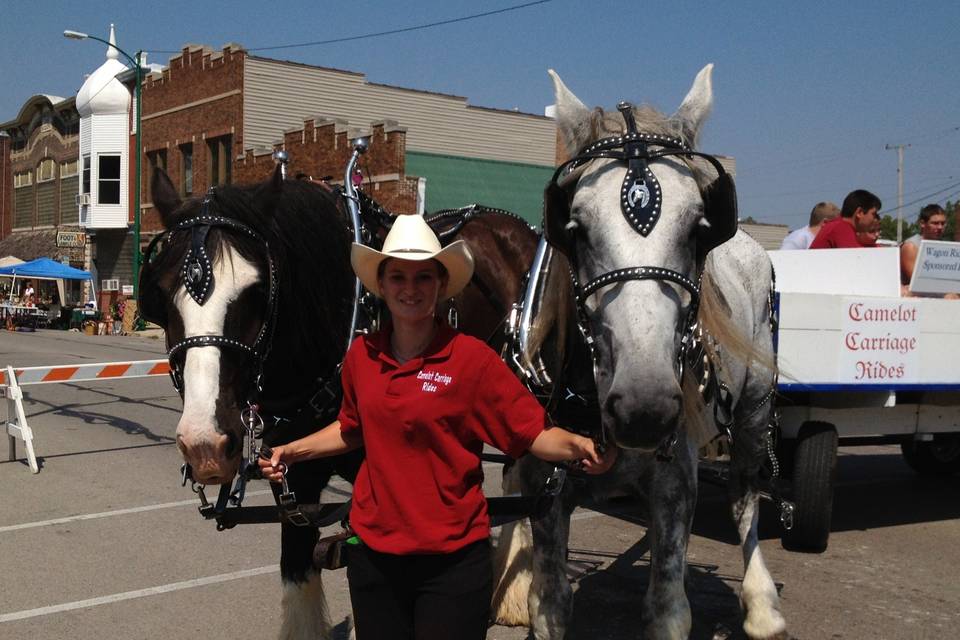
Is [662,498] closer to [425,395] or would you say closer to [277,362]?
[425,395]

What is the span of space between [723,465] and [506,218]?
2.51 metres

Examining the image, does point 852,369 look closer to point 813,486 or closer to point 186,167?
point 813,486

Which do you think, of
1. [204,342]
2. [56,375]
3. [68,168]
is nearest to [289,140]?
[56,375]

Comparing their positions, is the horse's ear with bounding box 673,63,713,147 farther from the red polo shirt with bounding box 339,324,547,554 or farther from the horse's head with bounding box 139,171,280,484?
the horse's head with bounding box 139,171,280,484

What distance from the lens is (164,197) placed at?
3539mm

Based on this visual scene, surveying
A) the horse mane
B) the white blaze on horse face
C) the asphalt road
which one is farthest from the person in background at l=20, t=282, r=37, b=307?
the white blaze on horse face

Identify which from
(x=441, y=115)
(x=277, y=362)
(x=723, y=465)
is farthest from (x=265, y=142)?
(x=277, y=362)

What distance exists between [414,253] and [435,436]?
0.56 metres

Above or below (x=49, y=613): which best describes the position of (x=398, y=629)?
above

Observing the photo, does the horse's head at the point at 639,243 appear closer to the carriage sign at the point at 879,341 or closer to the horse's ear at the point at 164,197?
the horse's ear at the point at 164,197

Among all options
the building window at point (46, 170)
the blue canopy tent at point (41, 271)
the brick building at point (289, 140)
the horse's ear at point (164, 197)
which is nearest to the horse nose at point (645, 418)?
the horse's ear at point (164, 197)

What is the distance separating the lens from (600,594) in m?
5.41

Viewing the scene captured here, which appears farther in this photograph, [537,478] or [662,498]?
[537,478]

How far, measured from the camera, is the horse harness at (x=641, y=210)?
2793 mm
